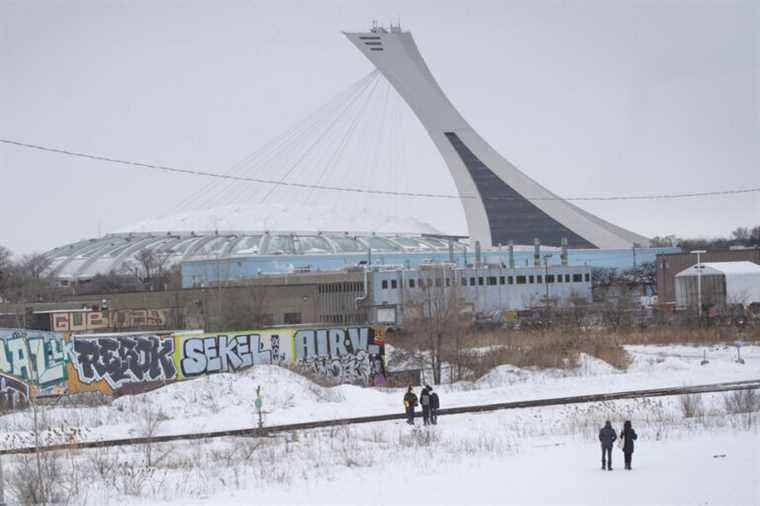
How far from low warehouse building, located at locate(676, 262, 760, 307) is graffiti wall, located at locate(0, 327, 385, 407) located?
26.3 meters

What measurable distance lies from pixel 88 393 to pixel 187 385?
3.03 metres

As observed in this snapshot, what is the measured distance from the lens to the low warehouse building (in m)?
54.5

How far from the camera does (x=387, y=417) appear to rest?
75.1 feet

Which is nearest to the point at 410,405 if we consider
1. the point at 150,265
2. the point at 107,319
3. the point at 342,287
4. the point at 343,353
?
the point at 343,353

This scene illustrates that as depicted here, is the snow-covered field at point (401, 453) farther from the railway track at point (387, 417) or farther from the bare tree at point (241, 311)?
the bare tree at point (241, 311)

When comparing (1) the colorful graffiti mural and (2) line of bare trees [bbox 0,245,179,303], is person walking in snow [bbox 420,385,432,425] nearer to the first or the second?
(1) the colorful graffiti mural

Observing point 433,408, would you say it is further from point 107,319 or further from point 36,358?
point 107,319

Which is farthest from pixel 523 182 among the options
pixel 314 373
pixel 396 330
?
pixel 314 373

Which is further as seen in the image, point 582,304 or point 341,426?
point 582,304

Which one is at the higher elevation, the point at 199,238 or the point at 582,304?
the point at 199,238

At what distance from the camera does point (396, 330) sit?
43562 millimetres

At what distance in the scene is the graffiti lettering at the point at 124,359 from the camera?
28672 millimetres

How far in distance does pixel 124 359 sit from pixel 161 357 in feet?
3.31

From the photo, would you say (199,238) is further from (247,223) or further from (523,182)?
(523,182)
